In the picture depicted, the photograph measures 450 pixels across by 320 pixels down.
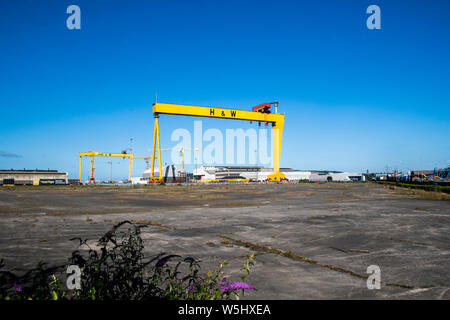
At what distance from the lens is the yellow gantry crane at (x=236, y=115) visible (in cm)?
4028

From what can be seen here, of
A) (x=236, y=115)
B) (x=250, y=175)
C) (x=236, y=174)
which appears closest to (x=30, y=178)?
(x=236, y=174)

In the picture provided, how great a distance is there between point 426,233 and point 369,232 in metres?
1.16

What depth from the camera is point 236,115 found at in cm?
4634

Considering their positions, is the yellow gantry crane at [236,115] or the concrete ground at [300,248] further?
the yellow gantry crane at [236,115]

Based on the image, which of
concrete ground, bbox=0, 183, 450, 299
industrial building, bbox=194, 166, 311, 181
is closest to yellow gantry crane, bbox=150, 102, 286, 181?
concrete ground, bbox=0, 183, 450, 299

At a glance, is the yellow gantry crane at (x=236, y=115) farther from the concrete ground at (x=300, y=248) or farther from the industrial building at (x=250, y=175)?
the industrial building at (x=250, y=175)

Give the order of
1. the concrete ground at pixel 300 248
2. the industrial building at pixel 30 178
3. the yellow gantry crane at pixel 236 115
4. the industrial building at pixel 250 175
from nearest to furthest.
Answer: the concrete ground at pixel 300 248, the yellow gantry crane at pixel 236 115, the industrial building at pixel 30 178, the industrial building at pixel 250 175

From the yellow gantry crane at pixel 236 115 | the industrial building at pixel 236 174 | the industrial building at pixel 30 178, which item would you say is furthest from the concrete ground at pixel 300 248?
the industrial building at pixel 236 174

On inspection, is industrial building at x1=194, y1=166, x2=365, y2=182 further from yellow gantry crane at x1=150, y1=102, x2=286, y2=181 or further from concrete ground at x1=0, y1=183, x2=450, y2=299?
concrete ground at x1=0, y1=183, x2=450, y2=299

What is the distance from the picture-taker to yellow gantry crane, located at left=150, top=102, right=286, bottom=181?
132 ft

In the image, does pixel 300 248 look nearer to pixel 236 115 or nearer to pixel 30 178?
pixel 236 115

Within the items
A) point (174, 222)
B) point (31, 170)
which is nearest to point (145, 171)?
point (31, 170)
